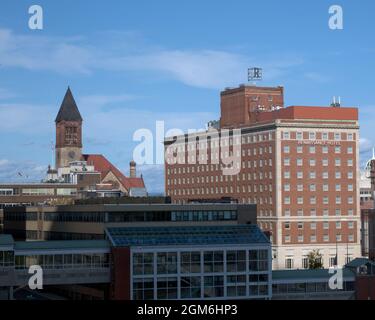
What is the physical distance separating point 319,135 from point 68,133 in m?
96.7

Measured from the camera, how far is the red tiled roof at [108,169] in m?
184

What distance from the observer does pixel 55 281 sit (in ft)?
170

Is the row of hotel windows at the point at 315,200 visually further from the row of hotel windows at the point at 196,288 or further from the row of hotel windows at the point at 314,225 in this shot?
the row of hotel windows at the point at 196,288

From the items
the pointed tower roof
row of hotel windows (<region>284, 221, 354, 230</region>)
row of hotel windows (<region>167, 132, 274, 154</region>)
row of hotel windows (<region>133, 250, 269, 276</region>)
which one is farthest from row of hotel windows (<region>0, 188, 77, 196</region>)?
row of hotel windows (<region>133, 250, 269, 276</region>)

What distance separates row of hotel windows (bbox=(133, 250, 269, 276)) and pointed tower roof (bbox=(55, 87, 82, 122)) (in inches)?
5697

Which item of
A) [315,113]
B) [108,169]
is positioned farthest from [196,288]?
[108,169]

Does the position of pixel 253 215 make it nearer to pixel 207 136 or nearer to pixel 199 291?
pixel 199 291

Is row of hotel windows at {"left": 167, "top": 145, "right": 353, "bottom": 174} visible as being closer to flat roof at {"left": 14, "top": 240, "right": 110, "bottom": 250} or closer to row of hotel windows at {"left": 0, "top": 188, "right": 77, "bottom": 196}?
row of hotel windows at {"left": 0, "top": 188, "right": 77, "bottom": 196}

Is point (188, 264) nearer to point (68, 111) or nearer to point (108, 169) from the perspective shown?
point (108, 169)

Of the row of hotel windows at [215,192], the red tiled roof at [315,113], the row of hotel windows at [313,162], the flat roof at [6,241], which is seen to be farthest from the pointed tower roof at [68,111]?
the flat roof at [6,241]

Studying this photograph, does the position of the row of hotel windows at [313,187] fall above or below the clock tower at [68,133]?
below

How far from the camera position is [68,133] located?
196 metres

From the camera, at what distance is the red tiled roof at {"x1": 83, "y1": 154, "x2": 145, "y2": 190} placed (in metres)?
184
